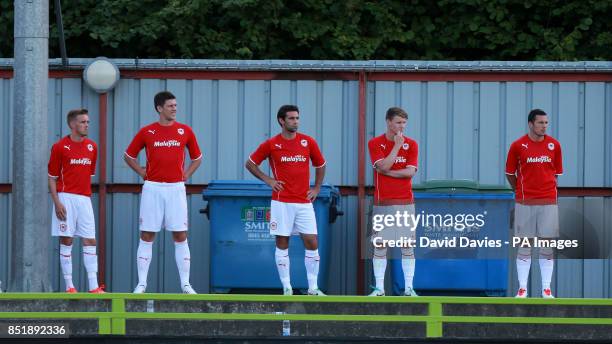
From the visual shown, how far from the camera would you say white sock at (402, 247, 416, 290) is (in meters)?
11.8

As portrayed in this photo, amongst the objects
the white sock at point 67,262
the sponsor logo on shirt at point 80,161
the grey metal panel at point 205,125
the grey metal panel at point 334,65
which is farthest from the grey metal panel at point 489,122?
the white sock at point 67,262

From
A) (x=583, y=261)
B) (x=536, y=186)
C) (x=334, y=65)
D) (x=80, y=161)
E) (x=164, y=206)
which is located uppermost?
(x=334, y=65)

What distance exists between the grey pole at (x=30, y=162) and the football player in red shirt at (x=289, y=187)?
6.74ft

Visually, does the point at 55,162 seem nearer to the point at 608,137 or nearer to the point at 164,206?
the point at 164,206

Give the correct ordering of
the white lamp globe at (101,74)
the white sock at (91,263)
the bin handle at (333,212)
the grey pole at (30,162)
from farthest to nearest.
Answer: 1. the white lamp globe at (101,74)
2. the bin handle at (333,212)
3. the white sock at (91,263)
4. the grey pole at (30,162)

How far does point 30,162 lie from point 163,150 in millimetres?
1273

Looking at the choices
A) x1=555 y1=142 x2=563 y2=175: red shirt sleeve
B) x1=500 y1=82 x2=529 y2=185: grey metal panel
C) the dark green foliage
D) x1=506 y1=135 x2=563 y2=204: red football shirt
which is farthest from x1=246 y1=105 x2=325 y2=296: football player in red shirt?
the dark green foliage

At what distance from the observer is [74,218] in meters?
12.1

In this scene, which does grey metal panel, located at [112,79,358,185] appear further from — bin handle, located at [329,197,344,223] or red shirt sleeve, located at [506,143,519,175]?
red shirt sleeve, located at [506,143,519,175]

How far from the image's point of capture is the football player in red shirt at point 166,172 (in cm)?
1168

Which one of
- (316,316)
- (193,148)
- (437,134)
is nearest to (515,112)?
(437,134)

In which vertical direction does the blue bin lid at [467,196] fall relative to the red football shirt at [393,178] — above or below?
below

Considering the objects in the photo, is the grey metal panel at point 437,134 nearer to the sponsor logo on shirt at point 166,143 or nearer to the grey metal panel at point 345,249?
the grey metal panel at point 345,249

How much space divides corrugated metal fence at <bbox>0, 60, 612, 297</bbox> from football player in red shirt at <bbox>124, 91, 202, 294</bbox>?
6.13 ft
